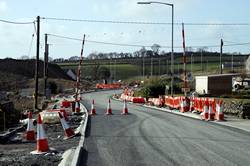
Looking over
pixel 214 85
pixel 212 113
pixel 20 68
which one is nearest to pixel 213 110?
pixel 212 113

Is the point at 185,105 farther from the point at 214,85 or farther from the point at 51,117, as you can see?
the point at 214,85

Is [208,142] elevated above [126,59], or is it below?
below

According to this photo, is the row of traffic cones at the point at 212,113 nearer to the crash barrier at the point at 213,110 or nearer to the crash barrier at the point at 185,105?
the crash barrier at the point at 213,110

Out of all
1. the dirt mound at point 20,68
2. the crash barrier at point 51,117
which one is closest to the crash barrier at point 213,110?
the crash barrier at point 51,117

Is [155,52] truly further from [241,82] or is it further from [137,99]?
[137,99]

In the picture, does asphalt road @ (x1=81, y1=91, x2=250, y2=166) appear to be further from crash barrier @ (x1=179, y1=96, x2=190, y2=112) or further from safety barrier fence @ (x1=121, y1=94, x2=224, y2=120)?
crash barrier @ (x1=179, y1=96, x2=190, y2=112)

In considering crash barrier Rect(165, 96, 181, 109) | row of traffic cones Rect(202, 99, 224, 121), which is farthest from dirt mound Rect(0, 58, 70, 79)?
row of traffic cones Rect(202, 99, 224, 121)

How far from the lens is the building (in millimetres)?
51906

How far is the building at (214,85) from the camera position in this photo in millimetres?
51906

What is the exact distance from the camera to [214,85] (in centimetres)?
5219

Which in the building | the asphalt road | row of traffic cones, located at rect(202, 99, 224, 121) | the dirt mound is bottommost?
the asphalt road

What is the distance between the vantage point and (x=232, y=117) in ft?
91.3

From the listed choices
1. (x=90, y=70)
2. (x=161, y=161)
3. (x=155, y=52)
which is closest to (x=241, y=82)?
(x=161, y=161)

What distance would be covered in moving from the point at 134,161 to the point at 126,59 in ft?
600
